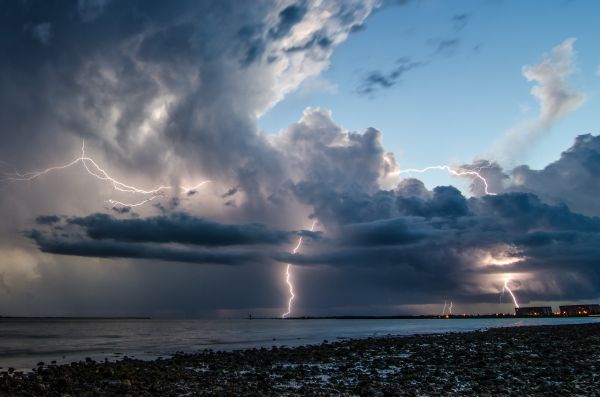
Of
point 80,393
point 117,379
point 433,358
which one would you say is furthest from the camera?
point 433,358

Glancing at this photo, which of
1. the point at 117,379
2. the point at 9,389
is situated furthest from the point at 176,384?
the point at 9,389

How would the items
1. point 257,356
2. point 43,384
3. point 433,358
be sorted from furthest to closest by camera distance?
point 257,356
point 433,358
point 43,384

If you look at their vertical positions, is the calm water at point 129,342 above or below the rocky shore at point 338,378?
below

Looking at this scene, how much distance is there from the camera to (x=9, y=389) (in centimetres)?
1944

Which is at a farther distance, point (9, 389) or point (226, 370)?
point (226, 370)

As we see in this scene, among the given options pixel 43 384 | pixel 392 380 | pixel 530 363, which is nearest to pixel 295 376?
pixel 392 380

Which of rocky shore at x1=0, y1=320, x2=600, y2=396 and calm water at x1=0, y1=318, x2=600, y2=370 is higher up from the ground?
rocky shore at x1=0, y1=320, x2=600, y2=396

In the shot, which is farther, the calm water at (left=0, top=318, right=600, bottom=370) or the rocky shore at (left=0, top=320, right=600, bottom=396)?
the calm water at (left=0, top=318, right=600, bottom=370)

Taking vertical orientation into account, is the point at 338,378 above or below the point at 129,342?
above

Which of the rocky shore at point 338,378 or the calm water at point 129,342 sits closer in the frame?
the rocky shore at point 338,378

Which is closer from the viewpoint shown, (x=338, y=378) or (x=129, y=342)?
(x=338, y=378)

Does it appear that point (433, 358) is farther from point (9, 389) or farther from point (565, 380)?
point (9, 389)

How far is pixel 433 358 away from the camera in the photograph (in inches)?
1224

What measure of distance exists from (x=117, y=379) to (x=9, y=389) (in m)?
4.90
